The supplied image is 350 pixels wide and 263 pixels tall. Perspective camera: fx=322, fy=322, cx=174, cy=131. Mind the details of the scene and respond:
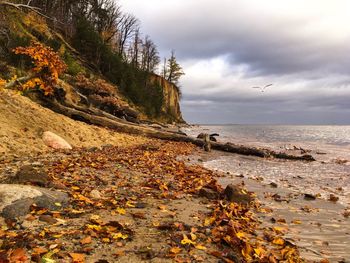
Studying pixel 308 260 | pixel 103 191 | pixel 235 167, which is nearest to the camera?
pixel 308 260

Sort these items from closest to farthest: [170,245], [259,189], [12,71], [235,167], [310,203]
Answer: [170,245] → [310,203] → [259,189] → [235,167] → [12,71]

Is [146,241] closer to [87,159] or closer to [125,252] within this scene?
[125,252]

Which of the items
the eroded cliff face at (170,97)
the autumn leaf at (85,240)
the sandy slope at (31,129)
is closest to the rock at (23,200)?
the autumn leaf at (85,240)

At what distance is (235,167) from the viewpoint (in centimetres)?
1415

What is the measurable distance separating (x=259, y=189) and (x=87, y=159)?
5.19 m

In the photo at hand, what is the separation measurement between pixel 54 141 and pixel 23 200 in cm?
763

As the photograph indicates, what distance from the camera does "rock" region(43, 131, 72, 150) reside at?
11717 millimetres

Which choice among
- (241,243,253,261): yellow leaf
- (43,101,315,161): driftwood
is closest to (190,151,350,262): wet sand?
(241,243,253,261): yellow leaf

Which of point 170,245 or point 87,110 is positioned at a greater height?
point 87,110

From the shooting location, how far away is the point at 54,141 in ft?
39.0

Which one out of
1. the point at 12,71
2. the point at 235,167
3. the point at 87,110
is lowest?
the point at 235,167

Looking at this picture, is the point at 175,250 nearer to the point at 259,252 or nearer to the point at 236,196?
the point at 259,252

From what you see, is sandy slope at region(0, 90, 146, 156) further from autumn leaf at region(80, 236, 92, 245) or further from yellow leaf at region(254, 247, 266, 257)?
yellow leaf at region(254, 247, 266, 257)

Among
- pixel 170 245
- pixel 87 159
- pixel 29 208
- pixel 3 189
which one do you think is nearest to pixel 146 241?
pixel 170 245
